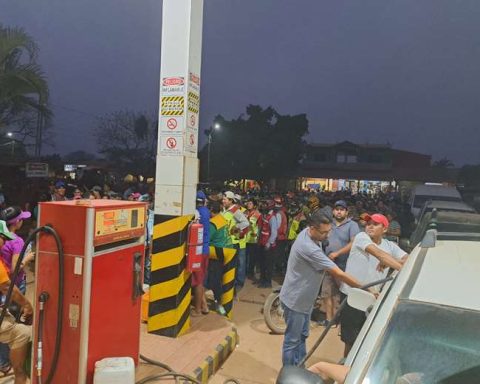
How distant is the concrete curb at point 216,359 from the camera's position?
14.1 feet

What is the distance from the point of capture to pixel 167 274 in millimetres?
4914

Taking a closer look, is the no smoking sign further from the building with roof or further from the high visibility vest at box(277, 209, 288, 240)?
the building with roof

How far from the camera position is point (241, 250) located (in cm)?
851

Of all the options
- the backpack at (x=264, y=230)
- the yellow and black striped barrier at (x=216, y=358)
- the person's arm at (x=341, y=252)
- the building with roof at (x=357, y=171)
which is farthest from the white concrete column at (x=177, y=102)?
the building with roof at (x=357, y=171)

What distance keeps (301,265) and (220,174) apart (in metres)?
30.7

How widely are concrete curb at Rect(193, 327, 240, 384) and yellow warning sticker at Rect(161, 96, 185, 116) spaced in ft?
8.93

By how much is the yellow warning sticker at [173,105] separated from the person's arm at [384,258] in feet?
8.44

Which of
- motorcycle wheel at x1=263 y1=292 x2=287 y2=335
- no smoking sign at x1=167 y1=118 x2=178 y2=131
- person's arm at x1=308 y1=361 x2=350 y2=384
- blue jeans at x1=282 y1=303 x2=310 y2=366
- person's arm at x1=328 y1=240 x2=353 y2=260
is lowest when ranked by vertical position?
motorcycle wheel at x1=263 y1=292 x2=287 y2=335

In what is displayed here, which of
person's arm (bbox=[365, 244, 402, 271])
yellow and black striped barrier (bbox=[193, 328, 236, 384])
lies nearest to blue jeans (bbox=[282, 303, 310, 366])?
yellow and black striped barrier (bbox=[193, 328, 236, 384])

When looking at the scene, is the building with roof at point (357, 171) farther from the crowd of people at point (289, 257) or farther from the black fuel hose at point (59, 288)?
the black fuel hose at point (59, 288)

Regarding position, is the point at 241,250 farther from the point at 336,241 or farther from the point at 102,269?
the point at 102,269

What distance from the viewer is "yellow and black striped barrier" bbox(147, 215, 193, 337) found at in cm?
490

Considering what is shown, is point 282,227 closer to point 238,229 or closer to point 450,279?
point 238,229

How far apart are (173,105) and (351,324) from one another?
3.11 meters
